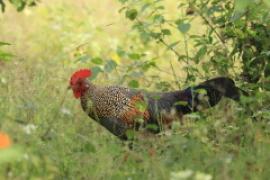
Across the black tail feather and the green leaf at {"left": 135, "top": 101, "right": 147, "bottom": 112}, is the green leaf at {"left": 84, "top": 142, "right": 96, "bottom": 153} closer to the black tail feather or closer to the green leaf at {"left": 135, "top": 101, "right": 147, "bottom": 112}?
the green leaf at {"left": 135, "top": 101, "right": 147, "bottom": 112}

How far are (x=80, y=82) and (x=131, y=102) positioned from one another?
0.43 m

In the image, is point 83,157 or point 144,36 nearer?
point 83,157

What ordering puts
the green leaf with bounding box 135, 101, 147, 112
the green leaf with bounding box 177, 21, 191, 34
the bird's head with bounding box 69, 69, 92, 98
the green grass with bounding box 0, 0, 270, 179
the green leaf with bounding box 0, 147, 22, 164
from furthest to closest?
the bird's head with bounding box 69, 69, 92, 98, the green leaf with bounding box 177, 21, 191, 34, the green leaf with bounding box 135, 101, 147, 112, the green grass with bounding box 0, 0, 270, 179, the green leaf with bounding box 0, 147, 22, 164

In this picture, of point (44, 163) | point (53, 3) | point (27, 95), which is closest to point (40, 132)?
point (44, 163)

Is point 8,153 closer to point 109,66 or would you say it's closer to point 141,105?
point 109,66

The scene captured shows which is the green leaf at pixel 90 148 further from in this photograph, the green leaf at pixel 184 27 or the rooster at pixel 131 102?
the green leaf at pixel 184 27

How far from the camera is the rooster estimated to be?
5711 millimetres

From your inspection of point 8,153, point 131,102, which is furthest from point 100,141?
point 8,153

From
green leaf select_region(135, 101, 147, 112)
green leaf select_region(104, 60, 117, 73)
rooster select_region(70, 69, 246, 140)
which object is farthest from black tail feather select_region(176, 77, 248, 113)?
green leaf select_region(104, 60, 117, 73)

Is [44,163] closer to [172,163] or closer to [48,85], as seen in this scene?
[172,163]

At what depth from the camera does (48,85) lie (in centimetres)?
708

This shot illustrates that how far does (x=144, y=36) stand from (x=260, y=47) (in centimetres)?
96

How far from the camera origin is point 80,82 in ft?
19.2

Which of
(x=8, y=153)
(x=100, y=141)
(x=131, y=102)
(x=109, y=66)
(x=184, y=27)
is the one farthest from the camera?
(x=131, y=102)
